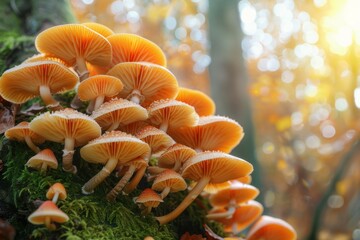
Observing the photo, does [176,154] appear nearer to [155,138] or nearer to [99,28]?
[155,138]

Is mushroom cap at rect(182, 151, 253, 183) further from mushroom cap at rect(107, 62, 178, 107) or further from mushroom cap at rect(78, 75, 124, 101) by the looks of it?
mushroom cap at rect(78, 75, 124, 101)

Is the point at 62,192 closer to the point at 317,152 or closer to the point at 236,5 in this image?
the point at 236,5

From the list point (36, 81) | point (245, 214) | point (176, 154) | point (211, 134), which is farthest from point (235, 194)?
point (36, 81)

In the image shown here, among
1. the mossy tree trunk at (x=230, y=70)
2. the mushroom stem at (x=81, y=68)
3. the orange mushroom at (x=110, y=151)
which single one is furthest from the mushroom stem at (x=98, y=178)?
the mossy tree trunk at (x=230, y=70)

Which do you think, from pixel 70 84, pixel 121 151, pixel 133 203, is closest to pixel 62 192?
pixel 121 151

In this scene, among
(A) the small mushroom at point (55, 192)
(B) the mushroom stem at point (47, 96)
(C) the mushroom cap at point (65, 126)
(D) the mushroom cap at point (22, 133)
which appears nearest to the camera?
(A) the small mushroom at point (55, 192)

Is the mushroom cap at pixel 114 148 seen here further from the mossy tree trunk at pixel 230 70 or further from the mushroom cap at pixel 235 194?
the mossy tree trunk at pixel 230 70

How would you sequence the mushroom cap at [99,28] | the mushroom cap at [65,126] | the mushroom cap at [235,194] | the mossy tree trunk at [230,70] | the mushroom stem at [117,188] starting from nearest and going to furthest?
1. the mushroom cap at [65,126]
2. the mushroom stem at [117,188]
3. the mushroom cap at [99,28]
4. the mushroom cap at [235,194]
5. the mossy tree trunk at [230,70]
